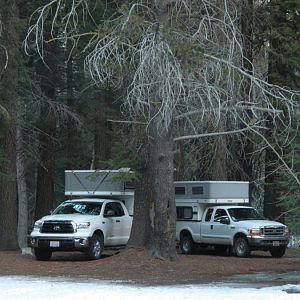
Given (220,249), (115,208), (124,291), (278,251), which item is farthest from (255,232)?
(124,291)

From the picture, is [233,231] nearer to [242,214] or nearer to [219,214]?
[242,214]

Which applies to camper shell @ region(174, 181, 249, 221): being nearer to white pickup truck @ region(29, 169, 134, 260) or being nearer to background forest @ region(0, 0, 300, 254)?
background forest @ region(0, 0, 300, 254)

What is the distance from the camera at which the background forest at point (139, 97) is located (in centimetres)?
1686

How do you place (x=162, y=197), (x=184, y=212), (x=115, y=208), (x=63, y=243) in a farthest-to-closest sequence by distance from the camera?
(x=184, y=212)
(x=115, y=208)
(x=63, y=243)
(x=162, y=197)

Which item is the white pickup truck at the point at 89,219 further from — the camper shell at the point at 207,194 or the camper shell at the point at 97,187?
the camper shell at the point at 207,194

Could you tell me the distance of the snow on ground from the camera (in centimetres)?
1232

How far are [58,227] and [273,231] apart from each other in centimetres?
707

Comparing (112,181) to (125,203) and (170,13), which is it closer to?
(125,203)

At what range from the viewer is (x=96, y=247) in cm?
2173

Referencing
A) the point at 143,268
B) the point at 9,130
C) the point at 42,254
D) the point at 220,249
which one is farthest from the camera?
the point at 220,249

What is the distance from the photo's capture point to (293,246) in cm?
3086

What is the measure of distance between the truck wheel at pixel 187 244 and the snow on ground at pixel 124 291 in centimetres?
1082

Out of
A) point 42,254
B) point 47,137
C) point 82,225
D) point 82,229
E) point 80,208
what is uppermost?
point 47,137

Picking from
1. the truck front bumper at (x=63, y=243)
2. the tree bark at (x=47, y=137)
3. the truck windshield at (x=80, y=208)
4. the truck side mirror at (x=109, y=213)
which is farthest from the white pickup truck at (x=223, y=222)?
the tree bark at (x=47, y=137)
